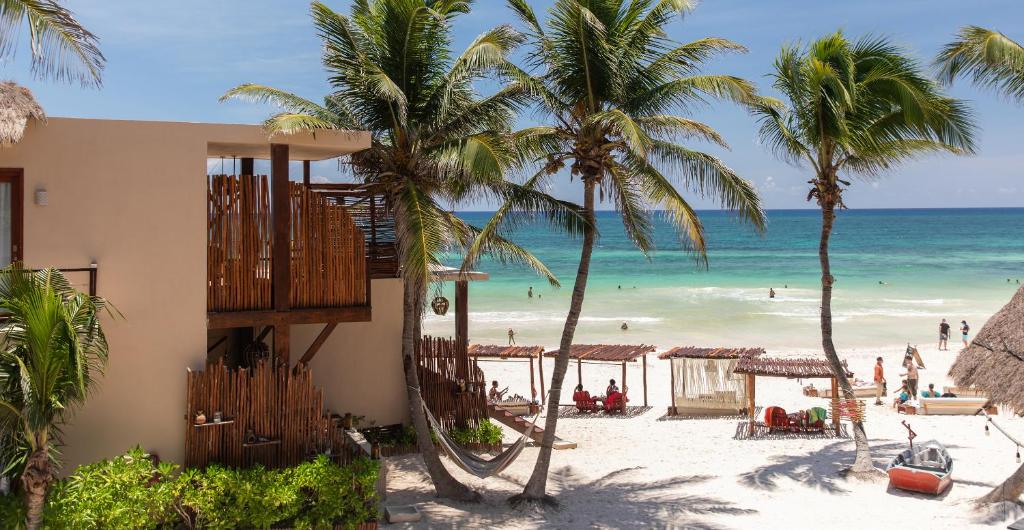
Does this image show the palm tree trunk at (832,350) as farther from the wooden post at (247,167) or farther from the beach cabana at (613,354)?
the wooden post at (247,167)

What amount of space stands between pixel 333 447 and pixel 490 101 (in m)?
4.87

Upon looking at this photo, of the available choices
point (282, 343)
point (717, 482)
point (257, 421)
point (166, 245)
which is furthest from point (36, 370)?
point (717, 482)

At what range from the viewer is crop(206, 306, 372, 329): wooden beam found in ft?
31.3

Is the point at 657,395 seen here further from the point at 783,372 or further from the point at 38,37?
the point at 38,37

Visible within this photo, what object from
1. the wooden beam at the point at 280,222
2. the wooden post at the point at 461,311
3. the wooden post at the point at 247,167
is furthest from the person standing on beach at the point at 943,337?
the wooden beam at the point at 280,222

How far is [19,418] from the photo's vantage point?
739 centimetres

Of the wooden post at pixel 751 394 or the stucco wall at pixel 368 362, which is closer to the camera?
the stucco wall at pixel 368 362

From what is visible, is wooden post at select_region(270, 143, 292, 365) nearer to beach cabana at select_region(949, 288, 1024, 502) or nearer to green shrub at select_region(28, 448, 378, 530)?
green shrub at select_region(28, 448, 378, 530)

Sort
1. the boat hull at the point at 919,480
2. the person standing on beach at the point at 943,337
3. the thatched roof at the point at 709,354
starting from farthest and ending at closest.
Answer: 1. the person standing on beach at the point at 943,337
2. the thatched roof at the point at 709,354
3. the boat hull at the point at 919,480

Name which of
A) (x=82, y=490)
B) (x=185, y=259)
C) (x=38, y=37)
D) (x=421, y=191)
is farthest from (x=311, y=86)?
(x=82, y=490)

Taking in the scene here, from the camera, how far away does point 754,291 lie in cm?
5122

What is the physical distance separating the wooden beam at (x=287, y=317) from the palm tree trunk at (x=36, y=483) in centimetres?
237

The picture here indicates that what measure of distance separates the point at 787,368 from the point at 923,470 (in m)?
4.45

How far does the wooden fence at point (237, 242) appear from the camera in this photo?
9.59 meters
